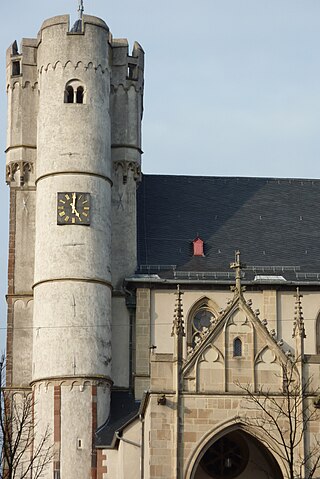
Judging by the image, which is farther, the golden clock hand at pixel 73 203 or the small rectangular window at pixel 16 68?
the small rectangular window at pixel 16 68

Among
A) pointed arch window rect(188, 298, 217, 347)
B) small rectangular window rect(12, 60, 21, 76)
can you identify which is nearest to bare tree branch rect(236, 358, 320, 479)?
pointed arch window rect(188, 298, 217, 347)

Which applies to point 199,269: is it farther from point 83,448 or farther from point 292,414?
point 292,414

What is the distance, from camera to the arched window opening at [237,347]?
130ft

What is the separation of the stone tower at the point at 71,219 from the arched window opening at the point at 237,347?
319 inches

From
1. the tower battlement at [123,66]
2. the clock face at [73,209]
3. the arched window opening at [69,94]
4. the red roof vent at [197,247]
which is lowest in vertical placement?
the red roof vent at [197,247]

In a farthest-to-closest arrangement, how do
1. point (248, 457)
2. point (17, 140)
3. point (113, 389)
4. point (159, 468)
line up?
point (17, 140), point (113, 389), point (248, 457), point (159, 468)

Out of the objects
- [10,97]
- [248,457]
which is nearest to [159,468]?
[248,457]

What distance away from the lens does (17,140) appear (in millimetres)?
51219

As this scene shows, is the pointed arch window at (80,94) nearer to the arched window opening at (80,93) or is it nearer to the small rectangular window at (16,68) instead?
the arched window opening at (80,93)

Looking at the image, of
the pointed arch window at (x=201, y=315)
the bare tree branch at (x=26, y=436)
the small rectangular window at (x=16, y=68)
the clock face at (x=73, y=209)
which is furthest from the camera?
the small rectangular window at (x=16, y=68)

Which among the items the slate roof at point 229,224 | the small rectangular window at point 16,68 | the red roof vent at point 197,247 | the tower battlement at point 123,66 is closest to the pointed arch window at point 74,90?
the tower battlement at point 123,66

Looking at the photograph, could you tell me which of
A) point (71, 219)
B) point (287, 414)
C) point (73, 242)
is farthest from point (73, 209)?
point (287, 414)

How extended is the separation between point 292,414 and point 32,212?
15.2 m

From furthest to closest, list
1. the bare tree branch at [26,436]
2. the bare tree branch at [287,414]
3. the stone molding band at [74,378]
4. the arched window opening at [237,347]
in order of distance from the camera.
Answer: the stone molding band at [74,378]
the bare tree branch at [26,436]
the arched window opening at [237,347]
the bare tree branch at [287,414]
